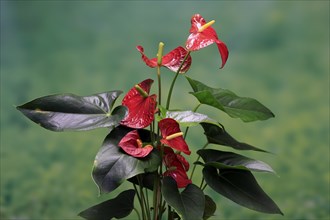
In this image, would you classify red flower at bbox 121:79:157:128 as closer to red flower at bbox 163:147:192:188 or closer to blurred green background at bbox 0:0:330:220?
red flower at bbox 163:147:192:188

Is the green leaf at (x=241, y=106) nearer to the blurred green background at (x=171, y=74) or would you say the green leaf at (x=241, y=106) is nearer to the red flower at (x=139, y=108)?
the red flower at (x=139, y=108)

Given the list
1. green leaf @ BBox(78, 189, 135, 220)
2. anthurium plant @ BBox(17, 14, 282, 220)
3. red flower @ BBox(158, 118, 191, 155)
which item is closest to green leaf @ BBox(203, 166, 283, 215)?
anthurium plant @ BBox(17, 14, 282, 220)

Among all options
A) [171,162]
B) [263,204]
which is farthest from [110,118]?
[263,204]

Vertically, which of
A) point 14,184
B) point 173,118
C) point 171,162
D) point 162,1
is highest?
point 162,1

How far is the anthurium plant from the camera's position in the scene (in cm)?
129

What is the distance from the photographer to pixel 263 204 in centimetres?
137

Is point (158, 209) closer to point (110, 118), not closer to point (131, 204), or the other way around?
point (131, 204)

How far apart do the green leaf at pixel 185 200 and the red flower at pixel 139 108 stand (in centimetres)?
15

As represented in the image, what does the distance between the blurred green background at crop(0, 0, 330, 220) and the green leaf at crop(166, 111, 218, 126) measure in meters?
1.12

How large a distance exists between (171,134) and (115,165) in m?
0.17

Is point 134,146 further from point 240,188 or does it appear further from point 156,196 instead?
point 240,188

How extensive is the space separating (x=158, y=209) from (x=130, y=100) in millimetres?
290

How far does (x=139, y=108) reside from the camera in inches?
54.0

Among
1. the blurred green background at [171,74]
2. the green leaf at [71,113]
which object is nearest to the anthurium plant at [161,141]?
the green leaf at [71,113]
